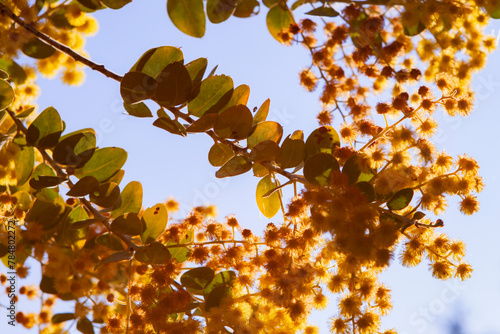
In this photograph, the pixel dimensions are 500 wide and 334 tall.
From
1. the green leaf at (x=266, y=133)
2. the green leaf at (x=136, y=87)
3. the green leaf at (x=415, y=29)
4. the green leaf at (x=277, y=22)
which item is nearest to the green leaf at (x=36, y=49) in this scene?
the green leaf at (x=136, y=87)

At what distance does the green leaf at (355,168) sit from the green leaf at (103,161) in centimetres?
119

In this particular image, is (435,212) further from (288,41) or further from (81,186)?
(81,186)

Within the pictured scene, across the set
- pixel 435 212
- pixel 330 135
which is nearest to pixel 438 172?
pixel 435 212

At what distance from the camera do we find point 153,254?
→ 2.46 metres

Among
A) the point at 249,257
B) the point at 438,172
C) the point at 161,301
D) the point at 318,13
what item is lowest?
the point at 161,301

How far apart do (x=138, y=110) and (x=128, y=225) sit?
591 mm

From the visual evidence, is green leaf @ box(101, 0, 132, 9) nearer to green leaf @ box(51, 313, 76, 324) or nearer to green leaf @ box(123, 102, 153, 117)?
green leaf @ box(123, 102, 153, 117)

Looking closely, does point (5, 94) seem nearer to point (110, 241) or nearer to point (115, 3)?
point (115, 3)

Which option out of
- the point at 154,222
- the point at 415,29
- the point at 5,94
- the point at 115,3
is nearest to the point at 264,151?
the point at 154,222

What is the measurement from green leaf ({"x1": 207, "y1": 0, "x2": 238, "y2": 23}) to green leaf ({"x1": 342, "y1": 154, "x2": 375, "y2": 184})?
0.98 metres

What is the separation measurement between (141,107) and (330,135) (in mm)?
960

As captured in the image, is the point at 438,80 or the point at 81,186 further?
the point at 438,80

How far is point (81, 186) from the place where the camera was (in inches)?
98.0

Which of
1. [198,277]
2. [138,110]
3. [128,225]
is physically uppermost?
[138,110]
